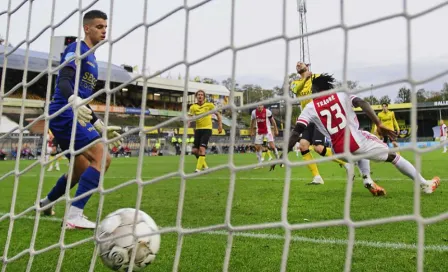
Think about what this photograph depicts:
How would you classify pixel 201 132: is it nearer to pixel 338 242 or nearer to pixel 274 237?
pixel 274 237

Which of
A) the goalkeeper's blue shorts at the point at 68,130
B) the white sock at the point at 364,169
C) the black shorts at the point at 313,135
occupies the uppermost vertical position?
the black shorts at the point at 313,135

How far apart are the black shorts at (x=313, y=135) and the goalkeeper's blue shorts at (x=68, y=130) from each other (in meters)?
4.02

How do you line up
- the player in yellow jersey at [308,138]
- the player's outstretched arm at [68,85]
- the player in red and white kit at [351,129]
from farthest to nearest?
1. the player in yellow jersey at [308,138]
2. the player in red and white kit at [351,129]
3. the player's outstretched arm at [68,85]

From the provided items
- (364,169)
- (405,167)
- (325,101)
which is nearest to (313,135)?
(364,169)

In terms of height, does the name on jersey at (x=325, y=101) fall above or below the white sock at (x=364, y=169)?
above

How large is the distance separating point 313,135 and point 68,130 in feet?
14.3

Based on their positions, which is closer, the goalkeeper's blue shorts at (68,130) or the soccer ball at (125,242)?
the soccer ball at (125,242)

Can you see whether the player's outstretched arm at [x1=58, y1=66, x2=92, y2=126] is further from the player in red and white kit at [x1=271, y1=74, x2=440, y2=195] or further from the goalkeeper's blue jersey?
the player in red and white kit at [x1=271, y1=74, x2=440, y2=195]

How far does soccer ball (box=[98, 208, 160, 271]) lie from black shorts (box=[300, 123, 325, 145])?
4727mm

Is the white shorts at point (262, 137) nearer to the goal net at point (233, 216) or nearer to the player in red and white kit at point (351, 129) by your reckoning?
the player in red and white kit at point (351, 129)

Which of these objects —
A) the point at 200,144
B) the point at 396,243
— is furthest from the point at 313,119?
the point at 200,144

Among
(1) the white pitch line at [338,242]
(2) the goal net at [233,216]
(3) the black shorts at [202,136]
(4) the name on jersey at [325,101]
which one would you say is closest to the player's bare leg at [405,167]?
(2) the goal net at [233,216]

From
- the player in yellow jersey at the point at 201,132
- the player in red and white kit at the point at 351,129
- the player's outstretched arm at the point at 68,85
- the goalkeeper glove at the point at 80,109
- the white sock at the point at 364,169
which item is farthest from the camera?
the player in yellow jersey at the point at 201,132

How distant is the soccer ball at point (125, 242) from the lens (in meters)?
2.05
